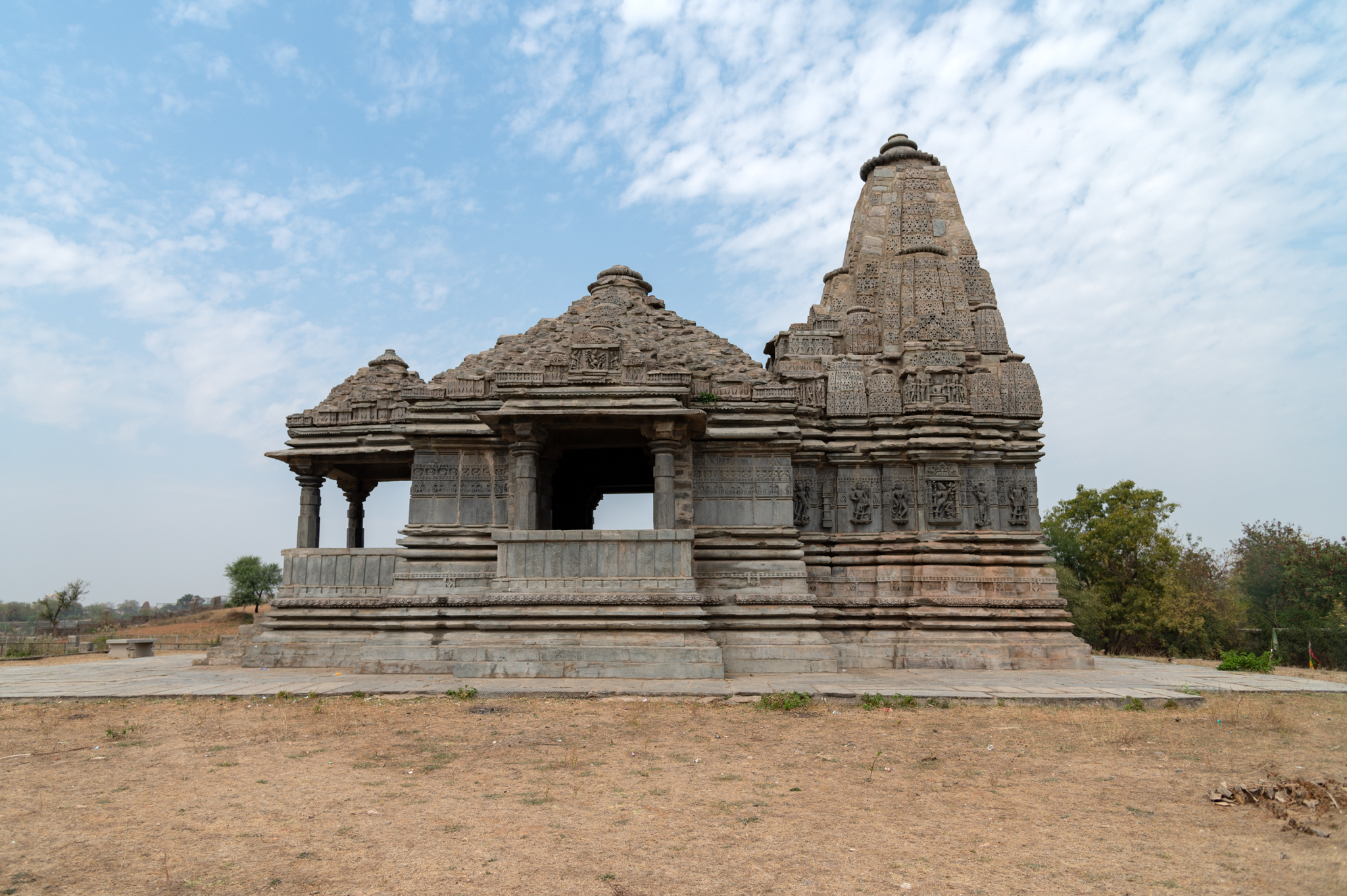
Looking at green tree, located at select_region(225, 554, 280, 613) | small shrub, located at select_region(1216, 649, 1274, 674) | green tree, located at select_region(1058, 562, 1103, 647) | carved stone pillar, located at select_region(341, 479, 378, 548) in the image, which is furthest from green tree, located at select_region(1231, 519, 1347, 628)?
green tree, located at select_region(225, 554, 280, 613)

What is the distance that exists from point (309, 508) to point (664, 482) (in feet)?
29.6

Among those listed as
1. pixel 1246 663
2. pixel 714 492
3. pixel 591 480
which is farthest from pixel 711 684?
pixel 1246 663

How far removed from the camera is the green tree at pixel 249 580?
1929 inches

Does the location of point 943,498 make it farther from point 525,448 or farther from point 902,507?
point 525,448

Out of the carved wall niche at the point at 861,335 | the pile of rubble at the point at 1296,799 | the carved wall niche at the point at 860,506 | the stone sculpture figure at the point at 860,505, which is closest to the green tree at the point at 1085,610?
the carved wall niche at the point at 860,506

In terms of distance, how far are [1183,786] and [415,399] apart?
13.6 m

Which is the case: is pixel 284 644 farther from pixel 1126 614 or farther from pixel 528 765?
pixel 1126 614

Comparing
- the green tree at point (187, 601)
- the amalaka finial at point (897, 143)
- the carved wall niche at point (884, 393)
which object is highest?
the amalaka finial at point (897, 143)

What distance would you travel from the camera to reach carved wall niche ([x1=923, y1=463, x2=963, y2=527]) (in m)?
17.0

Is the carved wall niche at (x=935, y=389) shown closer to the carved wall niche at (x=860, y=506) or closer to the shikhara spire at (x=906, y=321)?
the shikhara spire at (x=906, y=321)

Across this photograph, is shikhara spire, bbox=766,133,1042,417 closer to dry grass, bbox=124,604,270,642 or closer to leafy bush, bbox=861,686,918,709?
leafy bush, bbox=861,686,918,709

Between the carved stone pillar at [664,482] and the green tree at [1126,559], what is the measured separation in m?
23.7

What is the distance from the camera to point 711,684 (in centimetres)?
1205

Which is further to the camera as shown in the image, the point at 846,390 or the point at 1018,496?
the point at 846,390
